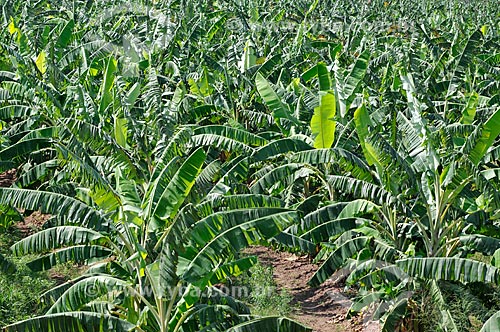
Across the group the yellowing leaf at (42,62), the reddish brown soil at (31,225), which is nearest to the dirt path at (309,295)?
the reddish brown soil at (31,225)

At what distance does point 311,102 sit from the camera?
11.1 meters

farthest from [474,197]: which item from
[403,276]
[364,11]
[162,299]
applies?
[364,11]

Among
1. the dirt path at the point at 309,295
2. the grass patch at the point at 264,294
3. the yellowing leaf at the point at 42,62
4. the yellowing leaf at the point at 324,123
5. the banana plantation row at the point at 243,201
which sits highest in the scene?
the yellowing leaf at the point at 42,62

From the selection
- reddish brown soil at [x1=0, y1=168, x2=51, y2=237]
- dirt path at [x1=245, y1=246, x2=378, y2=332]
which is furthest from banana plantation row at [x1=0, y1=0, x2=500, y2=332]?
reddish brown soil at [x1=0, y1=168, x2=51, y2=237]

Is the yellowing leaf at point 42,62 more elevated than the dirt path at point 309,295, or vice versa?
the yellowing leaf at point 42,62

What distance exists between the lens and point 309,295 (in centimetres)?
1046

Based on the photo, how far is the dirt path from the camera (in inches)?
375

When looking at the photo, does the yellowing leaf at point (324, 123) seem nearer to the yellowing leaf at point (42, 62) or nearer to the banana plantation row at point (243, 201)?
the banana plantation row at point (243, 201)

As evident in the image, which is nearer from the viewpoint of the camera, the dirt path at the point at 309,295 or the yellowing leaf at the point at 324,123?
the yellowing leaf at the point at 324,123

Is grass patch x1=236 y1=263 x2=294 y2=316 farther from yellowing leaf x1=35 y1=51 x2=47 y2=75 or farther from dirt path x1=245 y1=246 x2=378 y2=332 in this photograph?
yellowing leaf x1=35 y1=51 x2=47 y2=75

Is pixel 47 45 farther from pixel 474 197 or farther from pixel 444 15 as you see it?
pixel 444 15

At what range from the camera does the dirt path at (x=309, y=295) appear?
31.2 ft

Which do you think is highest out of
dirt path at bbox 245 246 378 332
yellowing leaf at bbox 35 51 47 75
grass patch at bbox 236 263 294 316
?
yellowing leaf at bbox 35 51 47 75

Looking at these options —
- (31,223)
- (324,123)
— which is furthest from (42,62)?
(324,123)
